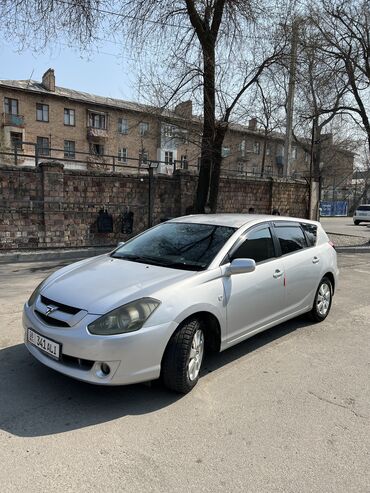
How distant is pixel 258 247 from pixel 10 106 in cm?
4064

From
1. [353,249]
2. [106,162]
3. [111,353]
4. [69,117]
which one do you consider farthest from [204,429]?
[69,117]

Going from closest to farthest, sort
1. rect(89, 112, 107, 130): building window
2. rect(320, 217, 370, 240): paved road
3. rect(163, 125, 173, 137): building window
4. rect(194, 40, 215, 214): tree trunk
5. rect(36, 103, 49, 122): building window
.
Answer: rect(194, 40, 215, 214): tree trunk
rect(163, 125, 173, 137): building window
rect(320, 217, 370, 240): paved road
rect(36, 103, 49, 122): building window
rect(89, 112, 107, 130): building window

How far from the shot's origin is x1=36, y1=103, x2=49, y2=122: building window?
4034 centimetres

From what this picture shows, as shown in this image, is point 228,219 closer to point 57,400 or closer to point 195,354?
point 195,354

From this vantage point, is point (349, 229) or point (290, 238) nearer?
point (290, 238)

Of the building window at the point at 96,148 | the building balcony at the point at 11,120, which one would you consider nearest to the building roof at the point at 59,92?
the building balcony at the point at 11,120

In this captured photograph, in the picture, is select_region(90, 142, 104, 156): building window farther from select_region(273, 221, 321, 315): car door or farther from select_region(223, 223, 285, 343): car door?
select_region(223, 223, 285, 343): car door

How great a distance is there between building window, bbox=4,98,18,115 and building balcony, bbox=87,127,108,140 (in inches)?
291

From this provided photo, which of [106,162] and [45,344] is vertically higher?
[106,162]

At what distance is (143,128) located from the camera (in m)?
15.7

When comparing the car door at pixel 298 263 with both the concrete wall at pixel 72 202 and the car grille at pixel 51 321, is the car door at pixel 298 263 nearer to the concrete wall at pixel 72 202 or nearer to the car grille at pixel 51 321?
the car grille at pixel 51 321

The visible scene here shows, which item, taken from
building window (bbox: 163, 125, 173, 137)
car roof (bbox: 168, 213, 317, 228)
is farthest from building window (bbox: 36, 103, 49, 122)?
car roof (bbox: 168, 213, 317, 228)

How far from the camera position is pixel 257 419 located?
3186 millimetres

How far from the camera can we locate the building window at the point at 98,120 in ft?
144
